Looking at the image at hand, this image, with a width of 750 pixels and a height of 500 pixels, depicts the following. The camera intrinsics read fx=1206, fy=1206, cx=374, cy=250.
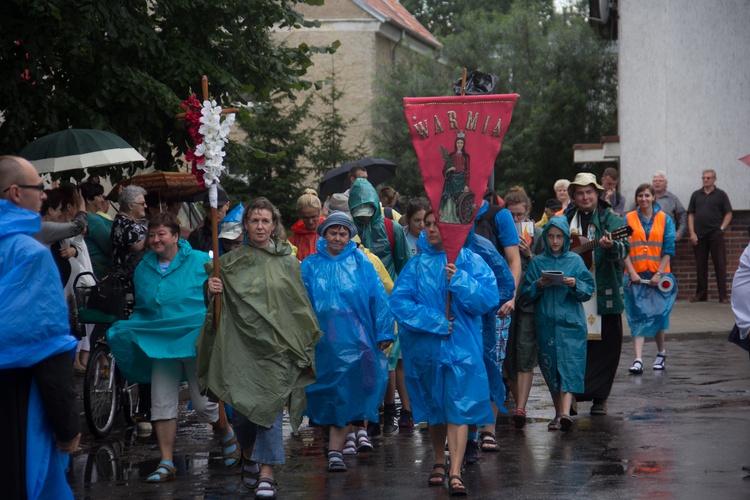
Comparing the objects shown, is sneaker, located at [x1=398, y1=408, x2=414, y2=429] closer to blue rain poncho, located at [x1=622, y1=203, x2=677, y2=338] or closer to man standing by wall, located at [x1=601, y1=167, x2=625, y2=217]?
blue rain poncho, located at [x1=622, y1=203, x2=677, y2=338]

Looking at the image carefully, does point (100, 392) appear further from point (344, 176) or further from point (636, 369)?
point (344, 176)

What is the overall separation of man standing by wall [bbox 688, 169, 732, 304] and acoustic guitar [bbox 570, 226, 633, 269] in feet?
31.7

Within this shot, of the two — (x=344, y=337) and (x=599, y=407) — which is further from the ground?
(x=344, y=337)

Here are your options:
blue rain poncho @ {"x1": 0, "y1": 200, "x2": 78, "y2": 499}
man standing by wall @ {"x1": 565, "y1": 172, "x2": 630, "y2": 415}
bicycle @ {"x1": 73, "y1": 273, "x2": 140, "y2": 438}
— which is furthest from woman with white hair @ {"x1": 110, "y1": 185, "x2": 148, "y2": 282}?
blue rain poncho @ {"x1": 0, "y1": 200, "x2": 78, "y2": 499}

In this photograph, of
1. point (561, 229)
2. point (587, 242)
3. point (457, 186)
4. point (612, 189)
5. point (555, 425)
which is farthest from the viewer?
point (612, 189)

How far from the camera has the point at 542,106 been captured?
30125mm

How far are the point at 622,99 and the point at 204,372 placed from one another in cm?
1529

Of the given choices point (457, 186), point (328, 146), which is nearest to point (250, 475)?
point (457, 186)

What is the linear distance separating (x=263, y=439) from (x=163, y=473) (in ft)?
2.96

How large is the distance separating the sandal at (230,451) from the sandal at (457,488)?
1837mm

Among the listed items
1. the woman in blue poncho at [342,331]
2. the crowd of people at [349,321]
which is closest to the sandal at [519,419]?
the crowd of people at [349,321]

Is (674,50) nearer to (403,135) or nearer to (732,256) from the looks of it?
(732,256)

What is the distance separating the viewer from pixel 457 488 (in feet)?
23.5

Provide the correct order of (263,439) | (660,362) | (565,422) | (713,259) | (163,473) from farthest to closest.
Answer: (713,259), (660,362), (565,422), (163,473), (263,439)
